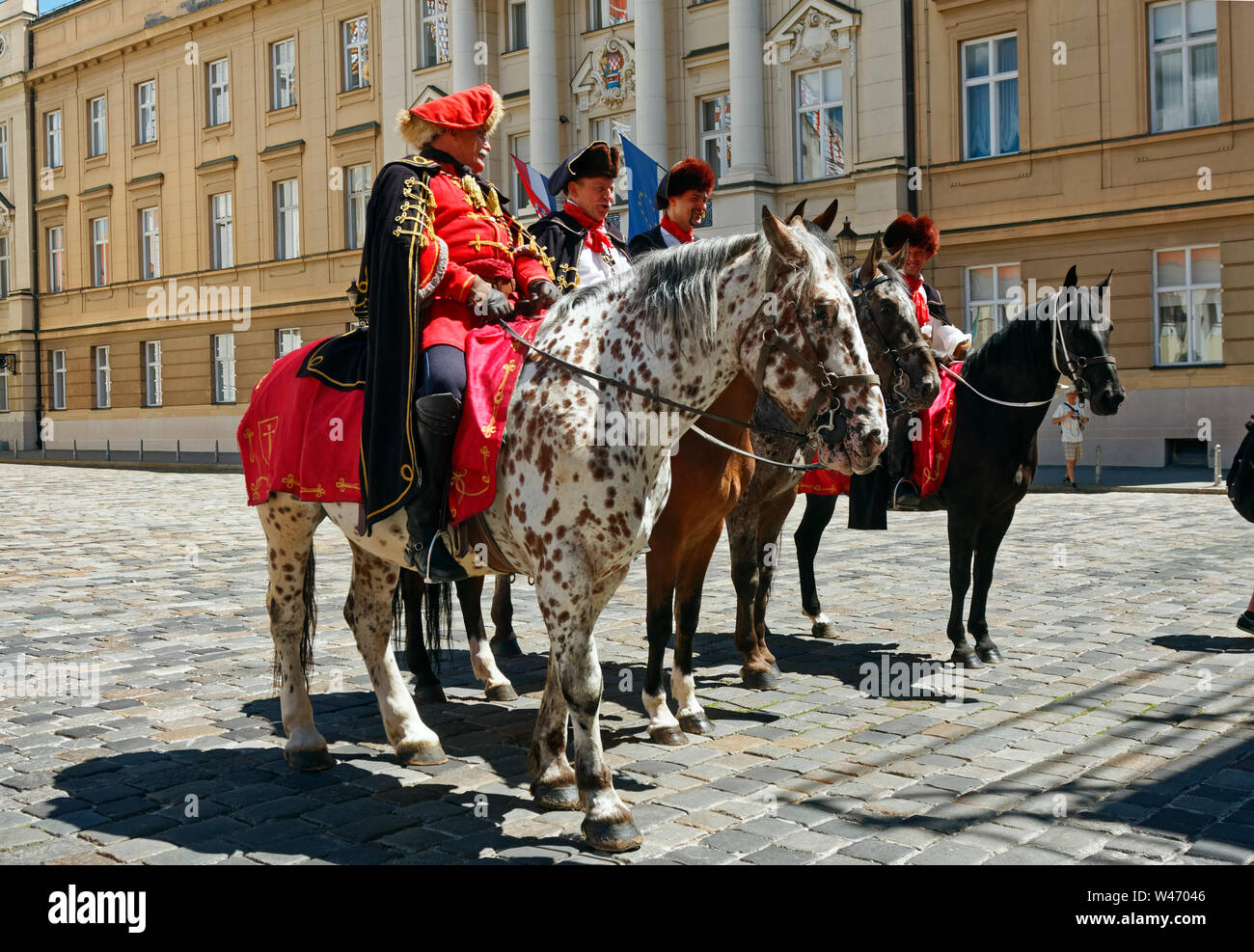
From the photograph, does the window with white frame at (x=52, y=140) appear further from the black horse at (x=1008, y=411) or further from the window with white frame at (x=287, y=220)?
the black horse at (x=1008, y=411)

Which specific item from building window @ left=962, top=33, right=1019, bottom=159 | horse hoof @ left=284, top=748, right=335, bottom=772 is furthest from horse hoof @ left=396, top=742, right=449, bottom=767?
building window @ left=962, top=33, right=1019, bottom=159

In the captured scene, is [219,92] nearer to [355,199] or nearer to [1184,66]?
[355,199]

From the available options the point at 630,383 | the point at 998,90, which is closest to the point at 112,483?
the point at 998,90

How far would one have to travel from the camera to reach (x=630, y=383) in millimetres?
4508

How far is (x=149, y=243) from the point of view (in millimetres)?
42625

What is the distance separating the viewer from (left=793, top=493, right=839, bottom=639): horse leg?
8164 millimetres

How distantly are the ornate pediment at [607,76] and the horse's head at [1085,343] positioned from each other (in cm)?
2552

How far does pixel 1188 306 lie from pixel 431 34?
2256 centimetres

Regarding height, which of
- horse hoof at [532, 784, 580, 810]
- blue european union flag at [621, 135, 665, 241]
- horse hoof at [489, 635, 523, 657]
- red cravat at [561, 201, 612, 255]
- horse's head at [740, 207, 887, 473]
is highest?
blue european union flag at [621, 135, 665, 241]

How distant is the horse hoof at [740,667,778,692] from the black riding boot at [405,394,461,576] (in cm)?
254

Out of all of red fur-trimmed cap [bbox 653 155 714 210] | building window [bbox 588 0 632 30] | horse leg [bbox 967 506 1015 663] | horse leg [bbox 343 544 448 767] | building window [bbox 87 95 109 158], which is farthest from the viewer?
building window [bbox 87 95 109 158]

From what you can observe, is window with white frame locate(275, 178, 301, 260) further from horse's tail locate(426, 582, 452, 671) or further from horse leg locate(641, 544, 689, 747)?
horse leg locate(641, 544, 689, 747)

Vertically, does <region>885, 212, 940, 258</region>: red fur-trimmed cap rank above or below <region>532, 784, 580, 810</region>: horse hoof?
above

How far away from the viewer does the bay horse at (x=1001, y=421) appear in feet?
24.6
